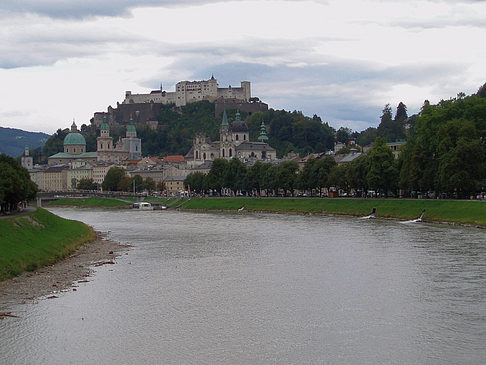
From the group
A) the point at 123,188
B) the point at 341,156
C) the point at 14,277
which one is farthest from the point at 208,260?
the point at 123,188

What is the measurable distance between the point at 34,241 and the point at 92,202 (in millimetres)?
99142

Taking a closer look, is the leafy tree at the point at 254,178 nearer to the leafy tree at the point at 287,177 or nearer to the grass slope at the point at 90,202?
the leafy tree at the point at 287,177

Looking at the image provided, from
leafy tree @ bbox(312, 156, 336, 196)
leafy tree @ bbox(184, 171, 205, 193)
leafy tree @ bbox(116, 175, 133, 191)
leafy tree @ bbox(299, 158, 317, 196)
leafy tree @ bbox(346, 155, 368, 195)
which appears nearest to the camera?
leafy tree @ bbox(346, 155, 368, 195)

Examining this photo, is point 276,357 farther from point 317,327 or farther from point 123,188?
point 123,188

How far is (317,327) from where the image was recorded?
82.0ft

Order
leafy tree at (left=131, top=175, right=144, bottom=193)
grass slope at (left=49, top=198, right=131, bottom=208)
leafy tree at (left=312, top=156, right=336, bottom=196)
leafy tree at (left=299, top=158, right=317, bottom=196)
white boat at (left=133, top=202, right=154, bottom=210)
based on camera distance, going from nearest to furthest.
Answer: leafy tree at (left=312, top=156, right=336, bottom=196) < leafy tree at (left=299, top=158, right=317, bottom=196) < white boat at (left=133, top=202, right=154, bottom=210) < grass slope at (left=49, top=198, right=131, bottom=208) < leafy tree at (left=131, top=175, right=144, bottom=193)

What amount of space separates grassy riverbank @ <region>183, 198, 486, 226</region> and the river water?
48.5ft

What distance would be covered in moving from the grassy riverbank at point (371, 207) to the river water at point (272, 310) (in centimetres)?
1477

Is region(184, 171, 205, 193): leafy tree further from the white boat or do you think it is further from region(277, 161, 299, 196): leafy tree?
region(277, 161, 299, 196): leafy tree

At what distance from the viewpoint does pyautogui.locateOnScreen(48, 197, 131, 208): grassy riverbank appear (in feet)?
446

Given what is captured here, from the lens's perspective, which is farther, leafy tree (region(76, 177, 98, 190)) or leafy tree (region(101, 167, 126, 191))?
leafy tree (region(76, 177, 98, 190))

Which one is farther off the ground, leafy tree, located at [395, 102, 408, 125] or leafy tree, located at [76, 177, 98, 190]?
leafy tree, located at [395, 102, 408, 125]

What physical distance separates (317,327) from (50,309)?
385 inches

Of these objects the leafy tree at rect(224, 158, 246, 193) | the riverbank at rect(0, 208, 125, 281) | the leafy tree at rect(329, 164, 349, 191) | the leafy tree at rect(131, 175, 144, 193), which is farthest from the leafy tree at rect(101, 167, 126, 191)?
the riverbank at rect(0, 208, 125, 281)
